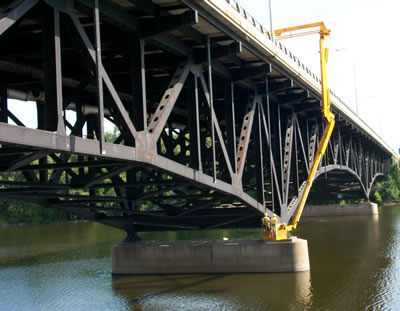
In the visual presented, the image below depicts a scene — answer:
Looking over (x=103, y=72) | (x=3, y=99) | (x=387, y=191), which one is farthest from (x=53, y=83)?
(x=387, y=191)

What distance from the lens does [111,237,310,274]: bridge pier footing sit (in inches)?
1100

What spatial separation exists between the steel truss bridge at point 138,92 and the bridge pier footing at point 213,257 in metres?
1.46

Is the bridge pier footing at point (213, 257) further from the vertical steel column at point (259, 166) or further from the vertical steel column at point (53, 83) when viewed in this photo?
the vertical steel column at point (53, 83)

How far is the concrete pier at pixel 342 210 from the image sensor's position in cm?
7519

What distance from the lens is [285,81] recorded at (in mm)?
28219

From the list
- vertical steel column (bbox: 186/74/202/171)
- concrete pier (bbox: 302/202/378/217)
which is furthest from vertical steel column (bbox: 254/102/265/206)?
concrete pier (bbox: 302/202/378/217)

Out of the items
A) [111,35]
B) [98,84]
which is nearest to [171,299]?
[111,35]

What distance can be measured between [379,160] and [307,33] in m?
64.1

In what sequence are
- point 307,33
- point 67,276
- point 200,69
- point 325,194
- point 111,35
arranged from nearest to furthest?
point 111,35 → point 200,69 → point 67,276 → point 307,33 → point 325,194

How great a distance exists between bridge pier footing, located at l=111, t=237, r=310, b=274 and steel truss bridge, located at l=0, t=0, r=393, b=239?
1.46 metres

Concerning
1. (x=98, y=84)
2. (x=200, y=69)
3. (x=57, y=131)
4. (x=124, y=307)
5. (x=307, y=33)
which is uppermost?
(x=307, y=33)

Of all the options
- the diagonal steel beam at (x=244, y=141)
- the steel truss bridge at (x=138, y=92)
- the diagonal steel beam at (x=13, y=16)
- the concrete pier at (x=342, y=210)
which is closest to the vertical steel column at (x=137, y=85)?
the steel truss bridge at (x=138, y=92)

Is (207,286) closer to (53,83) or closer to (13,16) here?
(53,83)

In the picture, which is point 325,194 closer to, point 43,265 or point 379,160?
point 379,160
